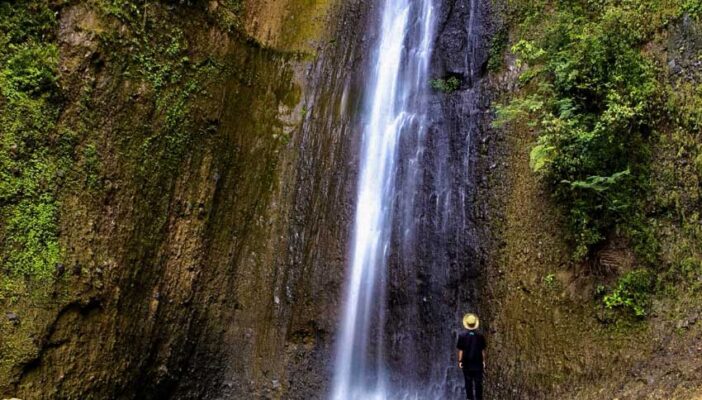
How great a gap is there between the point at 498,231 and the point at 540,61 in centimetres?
295

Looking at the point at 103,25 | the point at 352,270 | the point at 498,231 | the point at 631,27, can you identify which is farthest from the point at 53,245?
the point at 631,27

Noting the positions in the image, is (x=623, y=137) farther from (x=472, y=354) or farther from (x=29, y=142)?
(x=29, y=142)

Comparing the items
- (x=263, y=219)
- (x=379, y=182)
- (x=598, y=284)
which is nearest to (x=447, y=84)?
(x=379, y=182)

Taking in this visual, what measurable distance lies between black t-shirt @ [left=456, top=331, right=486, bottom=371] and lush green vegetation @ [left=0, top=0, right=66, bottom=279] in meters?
5.22

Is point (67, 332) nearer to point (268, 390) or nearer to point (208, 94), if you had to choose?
point (268, 390)

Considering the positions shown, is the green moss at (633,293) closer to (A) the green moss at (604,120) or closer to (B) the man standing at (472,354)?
(A) the green moss at (604,120)

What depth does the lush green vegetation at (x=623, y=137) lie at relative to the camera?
6188 mm

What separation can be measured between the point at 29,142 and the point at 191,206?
2.61 meters

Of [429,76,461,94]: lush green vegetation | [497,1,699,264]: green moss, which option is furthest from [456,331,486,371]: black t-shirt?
[429,76,461,94]: lush green vegetation

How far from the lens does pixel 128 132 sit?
7430mm

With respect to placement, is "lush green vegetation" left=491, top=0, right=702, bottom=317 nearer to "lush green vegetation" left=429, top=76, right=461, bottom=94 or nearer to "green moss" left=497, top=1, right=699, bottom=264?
"green moss" left=497, top=1, right=699, bottom=264

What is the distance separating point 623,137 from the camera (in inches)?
261

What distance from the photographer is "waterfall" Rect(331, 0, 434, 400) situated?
8406 mm

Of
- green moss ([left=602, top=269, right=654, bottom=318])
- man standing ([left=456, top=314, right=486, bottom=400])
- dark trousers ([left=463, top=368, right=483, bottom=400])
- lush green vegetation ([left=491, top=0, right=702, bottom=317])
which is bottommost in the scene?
dark trousers ([left=463, top=368, right=483, bottom=400])
